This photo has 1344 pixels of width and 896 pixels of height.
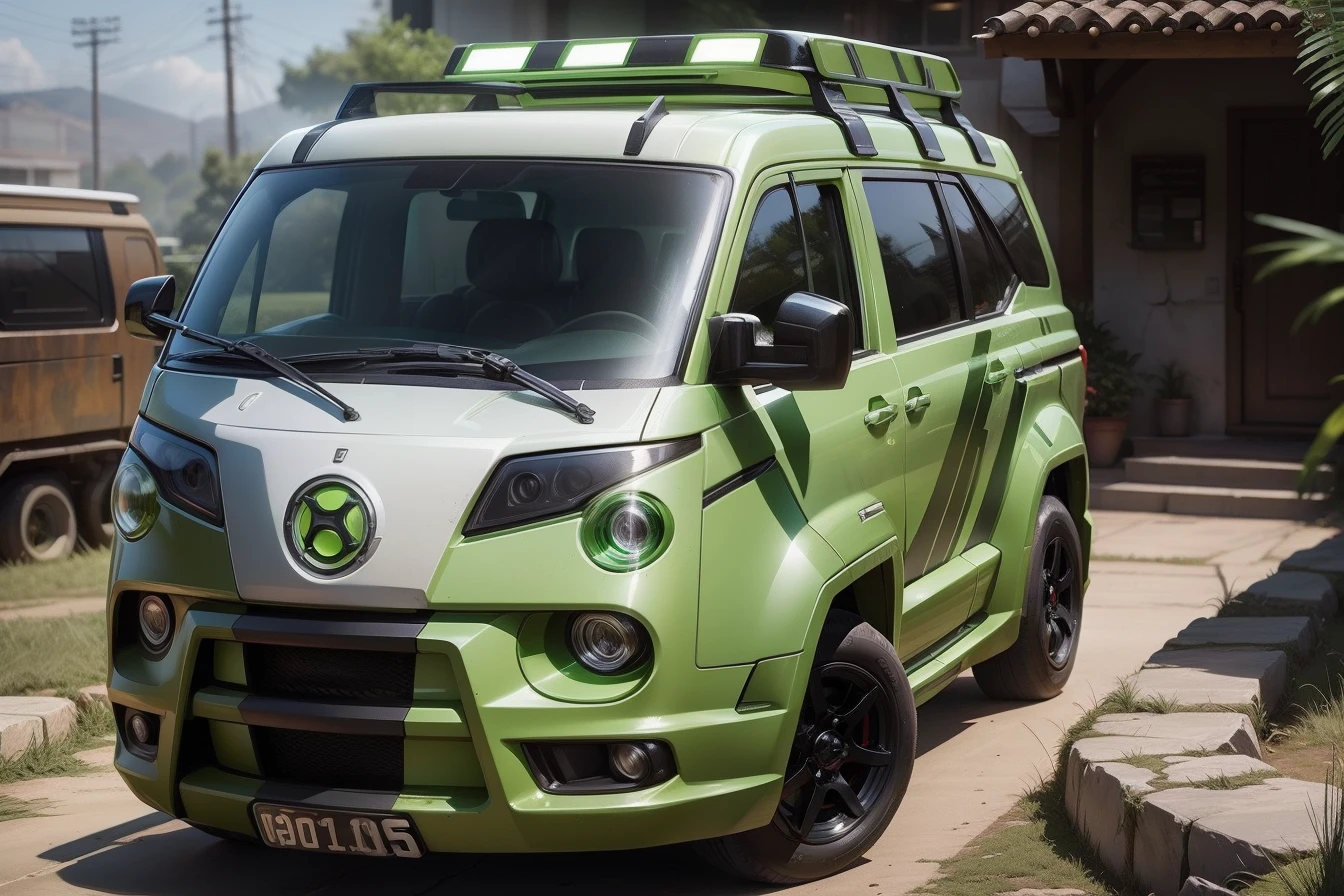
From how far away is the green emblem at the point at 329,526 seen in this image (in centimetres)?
407

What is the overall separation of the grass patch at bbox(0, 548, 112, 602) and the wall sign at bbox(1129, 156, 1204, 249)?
8337 millimetres

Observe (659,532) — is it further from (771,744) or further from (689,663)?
(771,744)

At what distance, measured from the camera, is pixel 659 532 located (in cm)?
412

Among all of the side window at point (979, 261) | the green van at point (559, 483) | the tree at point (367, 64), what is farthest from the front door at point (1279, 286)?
the green van at point (559, 483)

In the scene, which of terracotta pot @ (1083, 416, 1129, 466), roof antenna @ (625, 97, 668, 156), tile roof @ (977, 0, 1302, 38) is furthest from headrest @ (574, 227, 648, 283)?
terracotta pot @ (1083, 416, 1129, 466)

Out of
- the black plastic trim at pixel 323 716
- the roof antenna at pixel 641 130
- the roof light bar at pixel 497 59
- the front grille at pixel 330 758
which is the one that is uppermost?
the roof light bar at pixel 497 59

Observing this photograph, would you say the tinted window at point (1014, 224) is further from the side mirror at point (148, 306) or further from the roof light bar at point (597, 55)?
the side mirror at point (148, 306)

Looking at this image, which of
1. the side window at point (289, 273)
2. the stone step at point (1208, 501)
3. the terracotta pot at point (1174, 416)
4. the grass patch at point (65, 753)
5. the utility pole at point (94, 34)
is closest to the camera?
the side window at point (289, 273)

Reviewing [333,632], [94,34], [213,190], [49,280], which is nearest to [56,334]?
[49,280]

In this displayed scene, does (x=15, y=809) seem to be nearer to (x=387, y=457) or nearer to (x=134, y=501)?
(x=134, y=501)

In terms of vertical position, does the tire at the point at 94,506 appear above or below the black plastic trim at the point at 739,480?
below

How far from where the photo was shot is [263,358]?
178 inches

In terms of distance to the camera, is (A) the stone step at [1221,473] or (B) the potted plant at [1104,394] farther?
(B) the potted plant at [1104,394]

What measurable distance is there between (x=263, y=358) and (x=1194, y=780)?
8.89 ft
